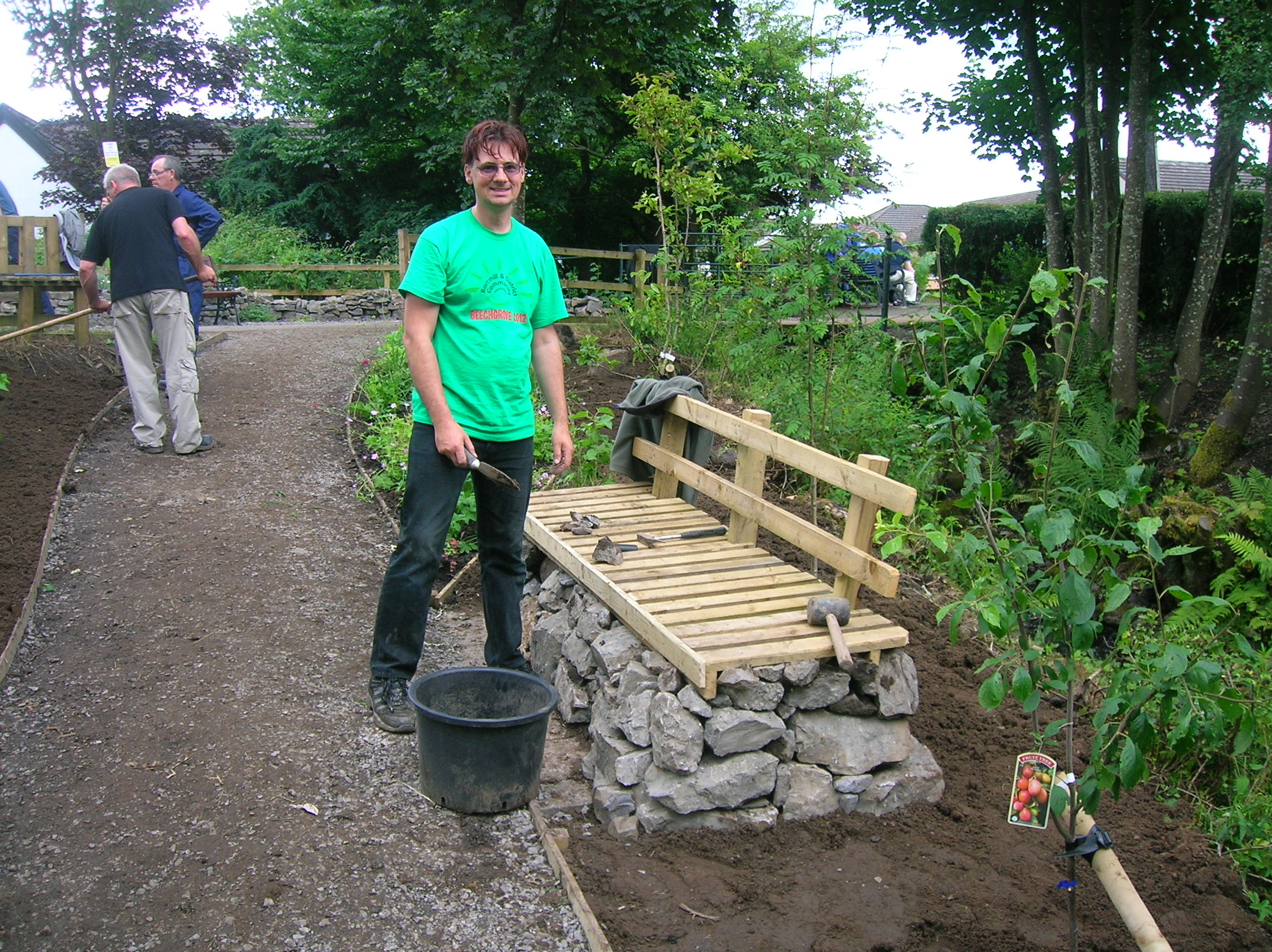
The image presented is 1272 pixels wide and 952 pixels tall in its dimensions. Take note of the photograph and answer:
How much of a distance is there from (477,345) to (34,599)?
9.28 feet

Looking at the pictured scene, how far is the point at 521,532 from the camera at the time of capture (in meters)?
4.04

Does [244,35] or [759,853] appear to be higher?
[244,35]

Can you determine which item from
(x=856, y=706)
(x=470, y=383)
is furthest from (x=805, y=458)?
(x=470, y=383)

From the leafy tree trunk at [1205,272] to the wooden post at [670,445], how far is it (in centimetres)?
652

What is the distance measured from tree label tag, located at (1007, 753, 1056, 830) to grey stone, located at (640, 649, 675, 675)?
1.37 metres

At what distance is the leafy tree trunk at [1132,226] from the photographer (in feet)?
30.5

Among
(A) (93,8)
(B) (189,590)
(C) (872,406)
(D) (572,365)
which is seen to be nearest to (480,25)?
(D) (572,365)

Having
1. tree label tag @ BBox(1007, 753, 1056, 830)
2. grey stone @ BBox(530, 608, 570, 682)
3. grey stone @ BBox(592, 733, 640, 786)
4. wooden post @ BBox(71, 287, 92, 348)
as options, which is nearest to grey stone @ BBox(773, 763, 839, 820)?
grey stone @ BBox(592, 733, 640, 786)

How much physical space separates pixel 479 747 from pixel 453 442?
3.36 feet

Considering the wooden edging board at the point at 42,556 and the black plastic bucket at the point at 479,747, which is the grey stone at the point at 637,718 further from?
the wooden edging board at the point at 42,556

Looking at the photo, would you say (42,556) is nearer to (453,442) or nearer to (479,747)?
(453,442)

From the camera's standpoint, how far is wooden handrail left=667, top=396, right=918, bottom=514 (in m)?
3.44

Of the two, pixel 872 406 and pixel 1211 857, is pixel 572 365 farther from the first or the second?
pixel 1211 857

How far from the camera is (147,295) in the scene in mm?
6980
